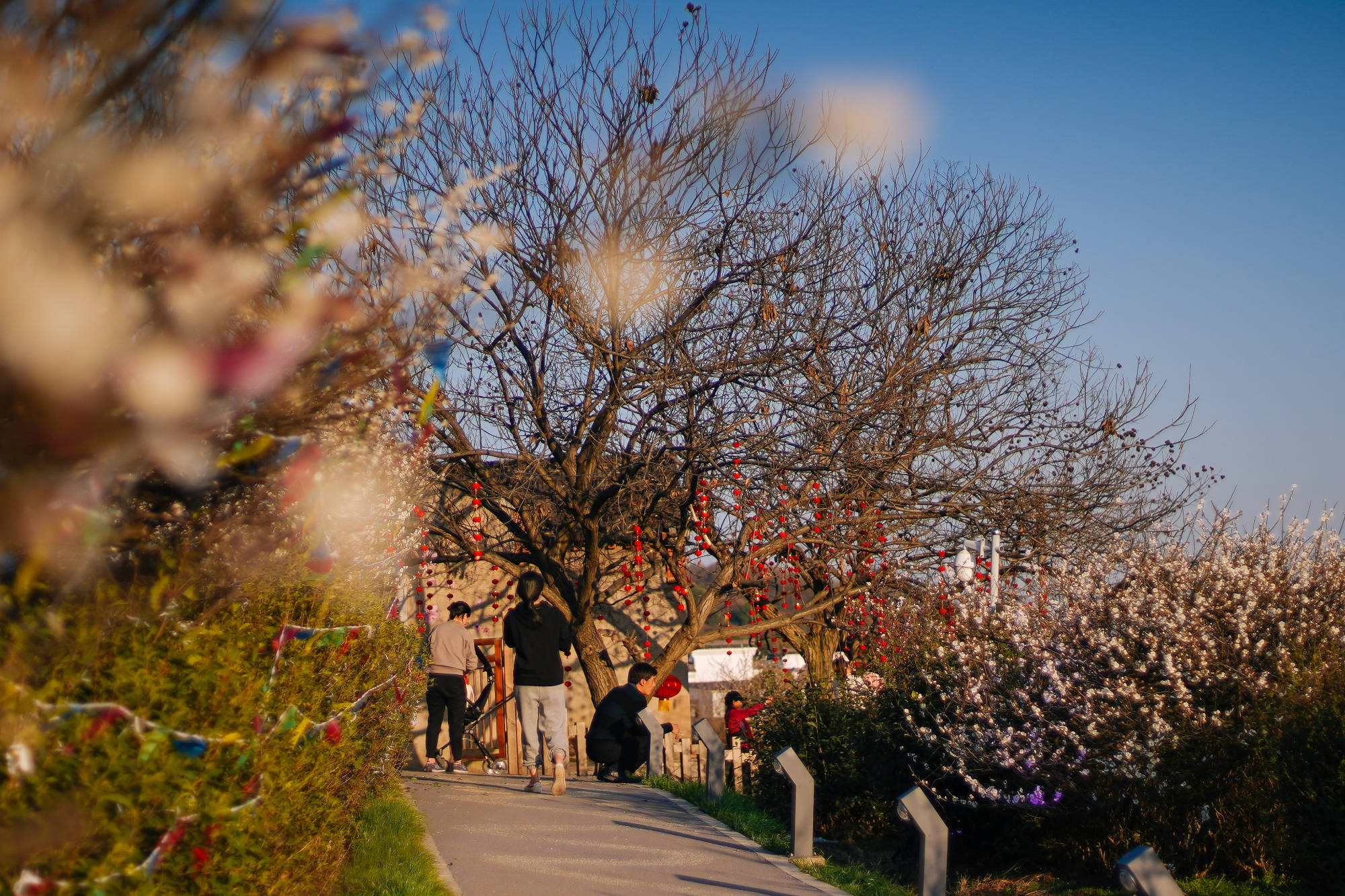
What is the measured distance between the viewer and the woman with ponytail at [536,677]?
30.4 feet

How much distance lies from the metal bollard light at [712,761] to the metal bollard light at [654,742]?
1797mm

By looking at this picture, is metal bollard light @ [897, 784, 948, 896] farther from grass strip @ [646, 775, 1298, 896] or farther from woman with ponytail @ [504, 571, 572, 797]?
woman with ponytail @ [504, 571, 572, 797]

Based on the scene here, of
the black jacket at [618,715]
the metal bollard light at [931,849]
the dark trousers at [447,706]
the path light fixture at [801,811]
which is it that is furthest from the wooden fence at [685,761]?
the metal bollard light at [931,849]

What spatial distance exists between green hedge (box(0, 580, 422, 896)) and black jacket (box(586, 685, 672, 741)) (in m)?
6.42

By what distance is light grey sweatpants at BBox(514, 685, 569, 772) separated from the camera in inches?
366

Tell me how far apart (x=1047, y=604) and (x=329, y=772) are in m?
5.84

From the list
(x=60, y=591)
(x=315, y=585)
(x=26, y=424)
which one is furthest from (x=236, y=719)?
(x=315, y=585)

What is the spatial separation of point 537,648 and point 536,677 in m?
0.24

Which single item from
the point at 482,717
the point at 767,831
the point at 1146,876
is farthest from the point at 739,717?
the point at 1146,876

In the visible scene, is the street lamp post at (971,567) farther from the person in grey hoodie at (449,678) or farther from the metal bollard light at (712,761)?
the person in grey hoodie at (449,678)

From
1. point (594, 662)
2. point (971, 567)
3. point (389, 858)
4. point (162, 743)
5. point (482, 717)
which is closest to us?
point (162, 743)

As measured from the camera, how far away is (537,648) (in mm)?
9281

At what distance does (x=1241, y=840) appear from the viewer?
23.1 ft

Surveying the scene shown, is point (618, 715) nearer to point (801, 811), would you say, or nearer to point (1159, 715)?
point (801, 811)
